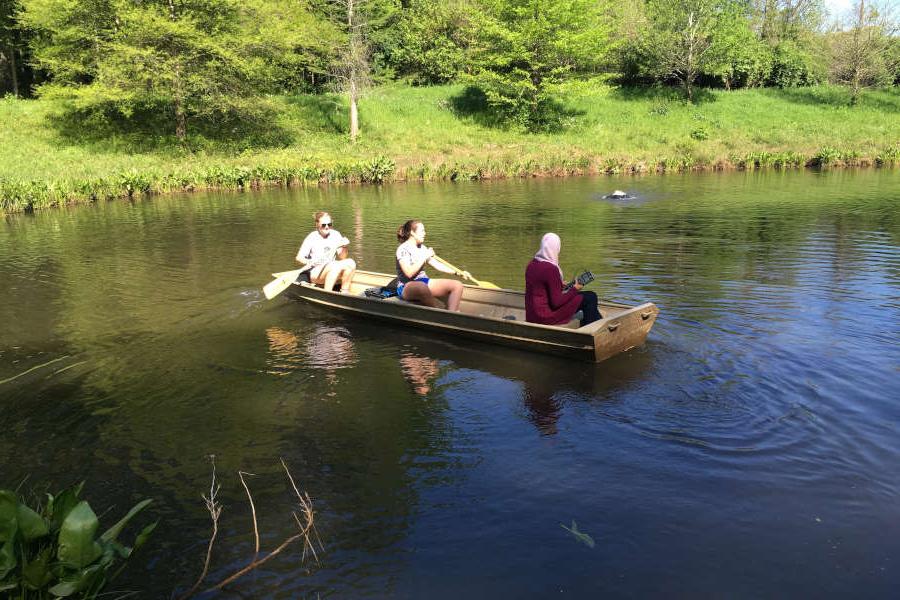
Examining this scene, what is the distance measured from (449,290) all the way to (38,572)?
6.80 metres

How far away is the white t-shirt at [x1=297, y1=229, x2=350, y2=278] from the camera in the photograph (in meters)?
11.1

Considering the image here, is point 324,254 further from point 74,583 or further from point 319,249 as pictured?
point 74,583

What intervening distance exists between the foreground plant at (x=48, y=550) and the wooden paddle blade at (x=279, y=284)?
24.7ft

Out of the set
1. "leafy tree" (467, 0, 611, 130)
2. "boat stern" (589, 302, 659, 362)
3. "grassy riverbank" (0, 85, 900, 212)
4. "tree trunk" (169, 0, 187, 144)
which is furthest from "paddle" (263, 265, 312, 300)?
"leafy tree" (467, 0, 611, 130)

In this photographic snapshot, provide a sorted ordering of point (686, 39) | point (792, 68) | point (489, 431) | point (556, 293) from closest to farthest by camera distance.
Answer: point (489, 431)
point (556, 293)
point (686, 39)
point (792, 68)

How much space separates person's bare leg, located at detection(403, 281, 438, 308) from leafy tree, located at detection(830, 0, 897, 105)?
41.7m

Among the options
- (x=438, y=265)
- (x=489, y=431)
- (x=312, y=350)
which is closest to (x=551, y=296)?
(x=489, y=431)

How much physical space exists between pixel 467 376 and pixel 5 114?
37.4 m

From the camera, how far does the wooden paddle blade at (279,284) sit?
34.5 feet

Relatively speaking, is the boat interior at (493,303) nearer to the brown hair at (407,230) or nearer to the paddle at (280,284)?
the brown hair at (407,230)

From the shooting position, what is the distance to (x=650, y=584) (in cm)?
404

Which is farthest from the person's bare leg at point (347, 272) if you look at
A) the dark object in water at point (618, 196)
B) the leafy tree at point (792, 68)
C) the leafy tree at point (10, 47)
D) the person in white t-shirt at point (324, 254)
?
the leafy tree at point (792, 68)

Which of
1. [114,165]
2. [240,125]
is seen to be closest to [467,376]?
[114,165]

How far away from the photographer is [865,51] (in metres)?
41.1
